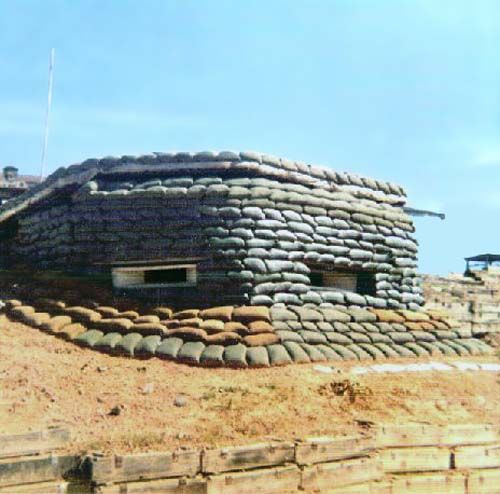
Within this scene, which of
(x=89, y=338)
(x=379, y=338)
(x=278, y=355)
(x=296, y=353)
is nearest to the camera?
(x=278, y=355)

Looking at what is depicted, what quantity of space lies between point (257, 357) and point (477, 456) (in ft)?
7.92

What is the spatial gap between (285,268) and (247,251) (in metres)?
0.63

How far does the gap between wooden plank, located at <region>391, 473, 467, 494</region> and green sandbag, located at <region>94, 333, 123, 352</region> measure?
136 inches

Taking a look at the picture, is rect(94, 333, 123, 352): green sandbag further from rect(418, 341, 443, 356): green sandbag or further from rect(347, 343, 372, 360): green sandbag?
rect(418, 341, 443, 356): green sandbag

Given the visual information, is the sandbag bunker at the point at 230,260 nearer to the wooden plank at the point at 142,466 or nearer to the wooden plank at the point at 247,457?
the wooden plank at the point at 247,457

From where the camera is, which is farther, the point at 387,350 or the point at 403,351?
the point at 403,351

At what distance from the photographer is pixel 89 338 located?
663 centimetres

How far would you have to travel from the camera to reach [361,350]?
7.04 meters

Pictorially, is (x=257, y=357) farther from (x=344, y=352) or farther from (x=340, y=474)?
(x=340, y=474)

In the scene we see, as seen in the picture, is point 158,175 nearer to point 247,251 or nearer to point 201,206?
point 201,206

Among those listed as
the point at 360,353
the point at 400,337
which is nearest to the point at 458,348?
the point at 400,337

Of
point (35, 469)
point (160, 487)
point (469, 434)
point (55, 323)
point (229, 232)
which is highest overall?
point (229, 232)

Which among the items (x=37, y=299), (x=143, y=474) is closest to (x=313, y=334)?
(x=143, y=474)

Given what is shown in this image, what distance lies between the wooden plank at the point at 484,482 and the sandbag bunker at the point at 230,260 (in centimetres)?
212
